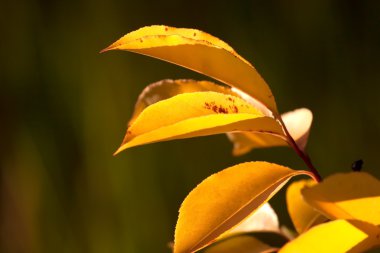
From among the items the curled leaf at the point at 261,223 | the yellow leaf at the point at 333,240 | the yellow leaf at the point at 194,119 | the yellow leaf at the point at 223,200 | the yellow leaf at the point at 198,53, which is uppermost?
the yellow leaf at the point at 198,53

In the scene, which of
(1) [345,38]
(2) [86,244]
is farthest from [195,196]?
(1) [345,38]

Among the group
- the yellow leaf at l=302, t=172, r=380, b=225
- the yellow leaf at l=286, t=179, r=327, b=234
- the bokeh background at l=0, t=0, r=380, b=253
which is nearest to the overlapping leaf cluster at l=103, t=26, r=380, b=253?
the yellow leaf at l=302, t=172, r=380, b=225

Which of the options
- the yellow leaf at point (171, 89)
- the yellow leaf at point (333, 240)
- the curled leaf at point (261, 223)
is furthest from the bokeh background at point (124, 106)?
the yellow leaf at point (333, 240)

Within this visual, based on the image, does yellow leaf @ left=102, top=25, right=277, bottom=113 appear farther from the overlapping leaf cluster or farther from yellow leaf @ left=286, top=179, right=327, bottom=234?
yellow leaf @ left=286, top=179, right=327, bottom=234

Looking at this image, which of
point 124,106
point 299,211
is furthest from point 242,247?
point 124,106

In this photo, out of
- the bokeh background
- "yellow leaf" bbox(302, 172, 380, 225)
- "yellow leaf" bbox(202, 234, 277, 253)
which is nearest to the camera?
"yellow leaf" bbox(302, 172, 380, 225)

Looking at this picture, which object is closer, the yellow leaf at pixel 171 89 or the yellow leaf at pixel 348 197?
the yellow leaf at pixel 348 197

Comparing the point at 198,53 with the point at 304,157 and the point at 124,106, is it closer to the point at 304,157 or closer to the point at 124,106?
the point at 304,157

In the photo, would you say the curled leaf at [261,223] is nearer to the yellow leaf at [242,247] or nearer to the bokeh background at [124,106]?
the yellow leaf at [242,247]
